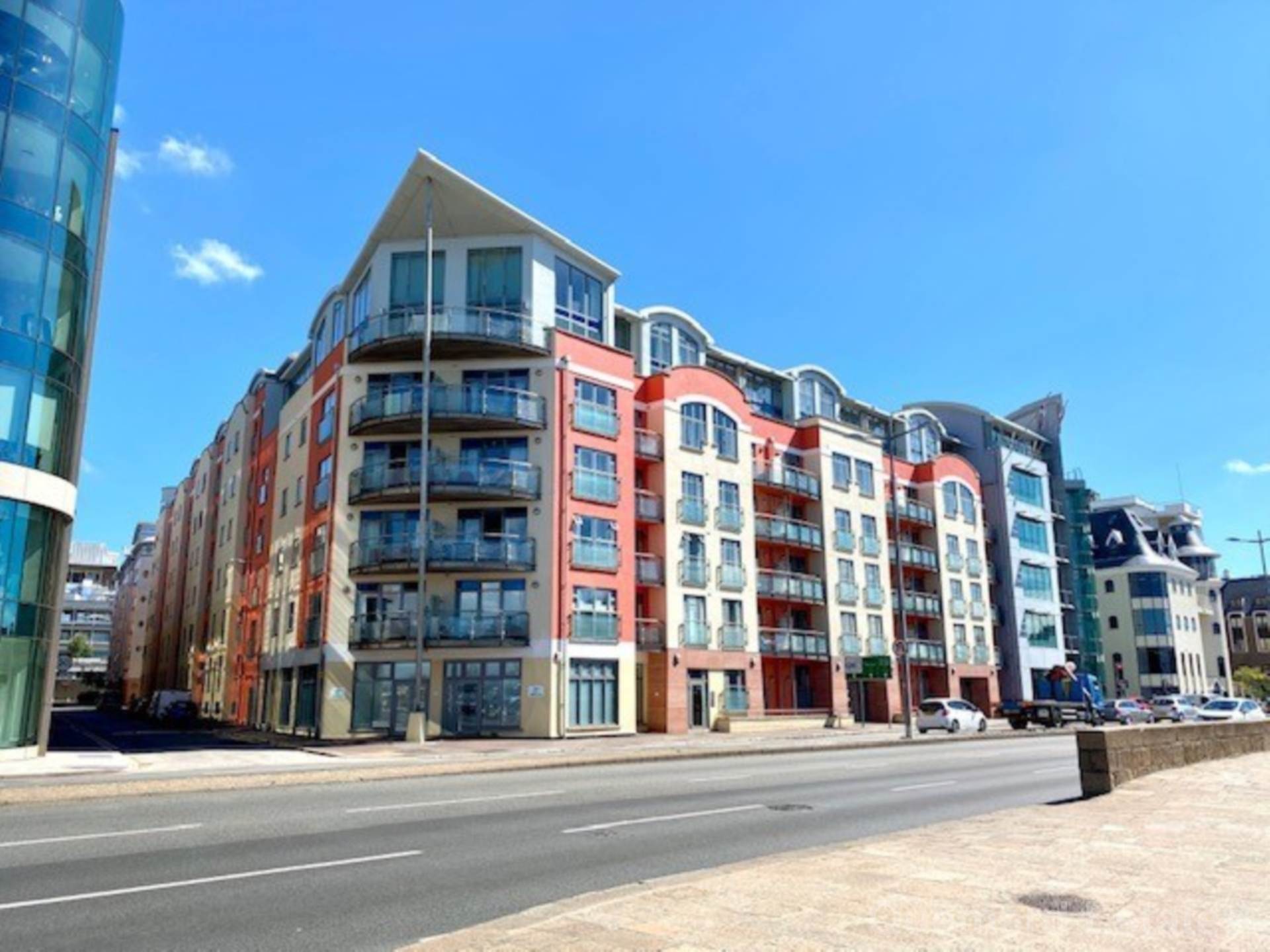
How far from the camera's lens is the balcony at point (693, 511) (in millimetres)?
41312

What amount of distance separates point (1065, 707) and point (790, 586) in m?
14.0

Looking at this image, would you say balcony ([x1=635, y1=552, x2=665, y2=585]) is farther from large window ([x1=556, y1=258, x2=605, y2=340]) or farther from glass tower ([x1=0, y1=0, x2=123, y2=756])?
glass tower ([x1=0, y1=0, x2=123, y2=756])

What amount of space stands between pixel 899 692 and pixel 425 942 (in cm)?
4933

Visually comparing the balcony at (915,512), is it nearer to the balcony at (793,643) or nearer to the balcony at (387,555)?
the balcony at (793,643)

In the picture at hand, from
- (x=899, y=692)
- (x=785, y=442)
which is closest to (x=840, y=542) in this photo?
(x=785, y=442)

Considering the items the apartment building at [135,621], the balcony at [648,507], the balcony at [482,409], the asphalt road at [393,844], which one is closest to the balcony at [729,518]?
the balcony at [648,507]

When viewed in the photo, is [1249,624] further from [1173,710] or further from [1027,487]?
[1173,710]

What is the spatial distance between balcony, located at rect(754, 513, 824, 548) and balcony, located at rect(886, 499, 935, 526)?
7.76 metres

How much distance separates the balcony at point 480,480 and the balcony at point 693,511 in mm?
7937

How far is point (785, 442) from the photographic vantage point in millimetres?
49812

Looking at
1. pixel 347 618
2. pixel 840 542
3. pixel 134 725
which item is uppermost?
pixel 840 542

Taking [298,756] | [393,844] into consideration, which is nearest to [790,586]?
[298,756]

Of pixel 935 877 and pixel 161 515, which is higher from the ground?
pixel 161 515

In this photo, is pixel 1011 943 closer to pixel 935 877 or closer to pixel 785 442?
pixel 935 877
